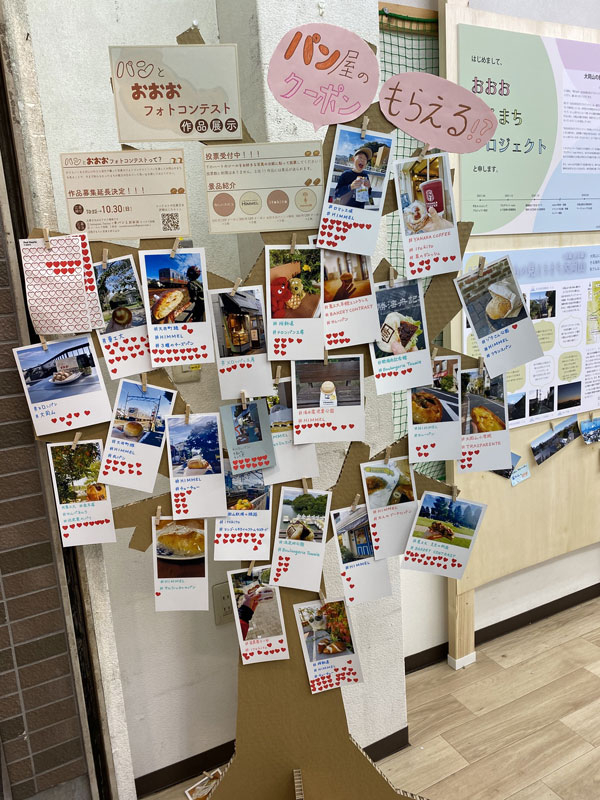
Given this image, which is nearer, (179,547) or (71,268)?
(71,268)

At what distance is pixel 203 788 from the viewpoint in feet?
5.08

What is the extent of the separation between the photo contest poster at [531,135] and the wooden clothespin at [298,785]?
5.19 feet

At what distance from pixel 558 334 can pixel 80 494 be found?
5.52ft

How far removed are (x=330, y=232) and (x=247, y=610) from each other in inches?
32.0

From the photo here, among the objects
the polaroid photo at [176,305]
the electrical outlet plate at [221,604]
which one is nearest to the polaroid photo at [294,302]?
the polaroid photo at [176,305]

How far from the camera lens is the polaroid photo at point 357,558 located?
1.31m

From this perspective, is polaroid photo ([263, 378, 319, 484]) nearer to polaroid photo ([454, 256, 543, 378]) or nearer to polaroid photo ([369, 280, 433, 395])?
polaroid photo ([369, 280, 433, 395])

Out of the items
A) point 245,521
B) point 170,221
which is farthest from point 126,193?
point 245,521

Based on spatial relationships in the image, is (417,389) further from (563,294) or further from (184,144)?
(563,294)

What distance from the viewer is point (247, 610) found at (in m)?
1.29

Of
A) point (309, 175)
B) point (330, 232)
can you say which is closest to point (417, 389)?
point (330, 232)

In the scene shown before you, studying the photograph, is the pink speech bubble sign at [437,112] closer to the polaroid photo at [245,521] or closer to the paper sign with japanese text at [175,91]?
the paper sign with japanese text at [175,91]

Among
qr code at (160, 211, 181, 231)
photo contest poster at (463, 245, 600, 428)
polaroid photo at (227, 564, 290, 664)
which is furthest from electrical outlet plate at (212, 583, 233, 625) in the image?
photo contest poster at (463, 245, 600, 428)

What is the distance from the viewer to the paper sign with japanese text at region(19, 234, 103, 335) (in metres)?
1.05
